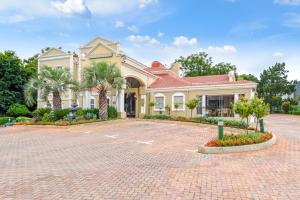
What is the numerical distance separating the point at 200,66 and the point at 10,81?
32.9 meters

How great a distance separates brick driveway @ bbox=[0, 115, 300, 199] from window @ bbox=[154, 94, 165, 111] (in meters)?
14.9

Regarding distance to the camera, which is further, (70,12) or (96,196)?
(70,12)

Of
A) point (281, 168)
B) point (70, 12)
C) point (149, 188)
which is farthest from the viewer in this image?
point (70, 12)

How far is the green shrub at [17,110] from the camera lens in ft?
95.8

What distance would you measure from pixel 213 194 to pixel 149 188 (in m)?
1.48

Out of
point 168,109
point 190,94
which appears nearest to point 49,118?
point 168,109

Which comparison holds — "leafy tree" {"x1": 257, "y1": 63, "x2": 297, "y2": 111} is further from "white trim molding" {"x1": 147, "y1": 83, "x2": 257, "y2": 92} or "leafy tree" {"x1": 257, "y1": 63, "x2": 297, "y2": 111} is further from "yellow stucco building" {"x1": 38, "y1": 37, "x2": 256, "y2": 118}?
"white trim molding" {"x1": 147, "y1": 83, "x2": 257, "y2": 92}

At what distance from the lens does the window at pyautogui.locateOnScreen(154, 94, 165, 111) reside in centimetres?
2751

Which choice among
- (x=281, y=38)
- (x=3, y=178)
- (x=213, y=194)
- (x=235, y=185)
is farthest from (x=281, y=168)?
(x=281, y=38)

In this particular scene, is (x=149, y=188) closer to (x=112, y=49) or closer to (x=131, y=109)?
(x=112, y=49)

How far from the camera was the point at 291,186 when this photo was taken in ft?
20.6

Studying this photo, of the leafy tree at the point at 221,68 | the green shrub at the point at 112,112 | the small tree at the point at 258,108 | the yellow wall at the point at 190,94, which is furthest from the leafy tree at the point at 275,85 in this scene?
the small tree at the point at 258,108

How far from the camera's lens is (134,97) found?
29.6m

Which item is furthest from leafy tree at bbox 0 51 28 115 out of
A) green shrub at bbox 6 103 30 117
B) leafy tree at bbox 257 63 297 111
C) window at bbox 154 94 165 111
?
leafy tree at bbox 257 63 297 111
